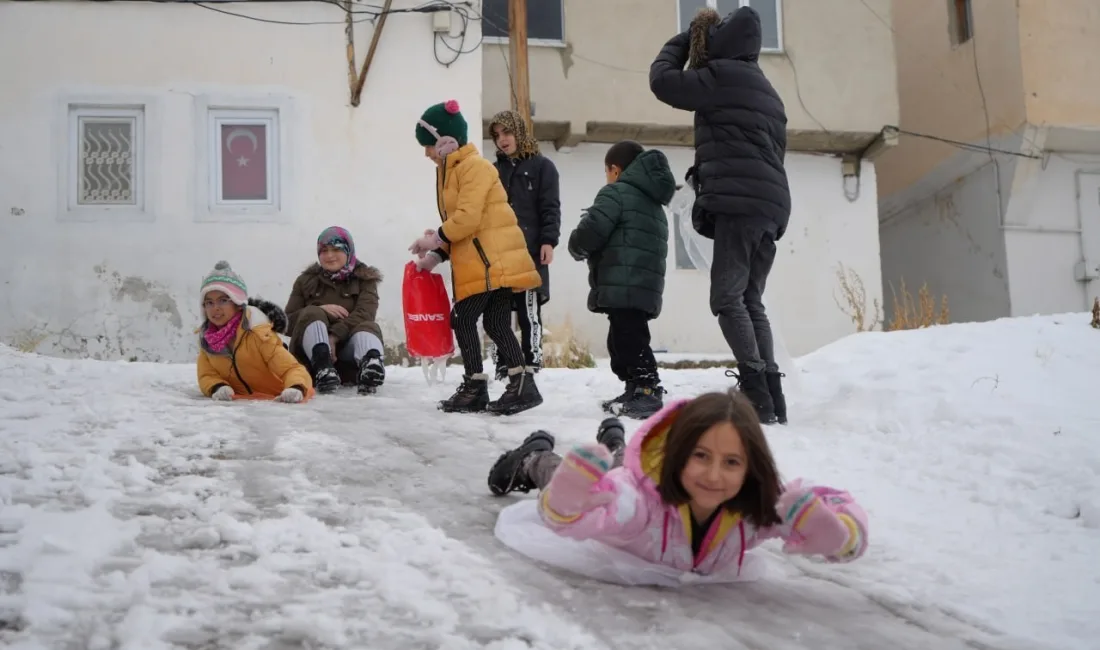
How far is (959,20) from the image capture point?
15.0m

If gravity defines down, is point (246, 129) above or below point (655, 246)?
above

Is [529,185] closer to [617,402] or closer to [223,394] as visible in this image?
[617,402]

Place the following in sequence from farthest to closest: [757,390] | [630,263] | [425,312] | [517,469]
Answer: [425,312]
[630,263]
[757,390]
[517,469]

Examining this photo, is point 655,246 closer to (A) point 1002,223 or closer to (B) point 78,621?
(B) point 78,621

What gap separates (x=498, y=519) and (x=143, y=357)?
7.12 metres

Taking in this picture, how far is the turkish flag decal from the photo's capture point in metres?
10.4

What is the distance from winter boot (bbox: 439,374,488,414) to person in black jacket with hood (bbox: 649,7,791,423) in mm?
1305

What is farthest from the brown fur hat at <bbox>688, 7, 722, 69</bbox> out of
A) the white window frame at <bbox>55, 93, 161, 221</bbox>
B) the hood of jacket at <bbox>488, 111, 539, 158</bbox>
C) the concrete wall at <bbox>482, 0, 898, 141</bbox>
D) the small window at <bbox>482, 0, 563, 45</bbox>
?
the small window at <bbox>482, 0, 563, 45</bbox>

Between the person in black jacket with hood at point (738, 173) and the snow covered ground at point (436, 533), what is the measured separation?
1.57ft

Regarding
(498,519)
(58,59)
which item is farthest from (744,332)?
(58,59)

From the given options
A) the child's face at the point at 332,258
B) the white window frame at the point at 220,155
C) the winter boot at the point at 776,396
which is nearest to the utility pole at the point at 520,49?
the white window frame at the point at 220,155

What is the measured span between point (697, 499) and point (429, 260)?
3.43 m

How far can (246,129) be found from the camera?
34.3ft

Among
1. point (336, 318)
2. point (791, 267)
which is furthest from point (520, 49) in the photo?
point (336, 318)
